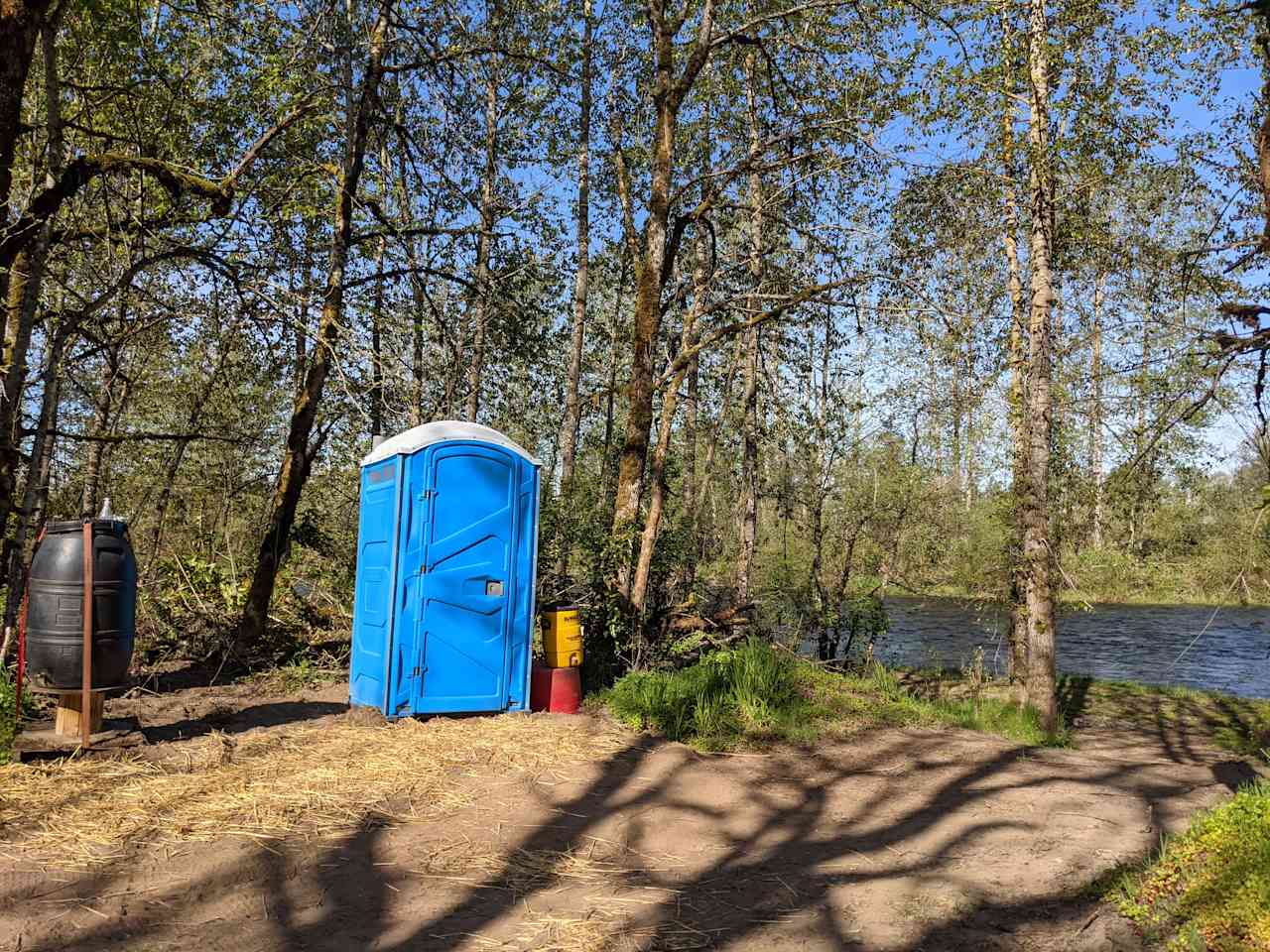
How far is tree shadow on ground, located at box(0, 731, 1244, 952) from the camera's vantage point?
140 inches

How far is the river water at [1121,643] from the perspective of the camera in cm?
1748

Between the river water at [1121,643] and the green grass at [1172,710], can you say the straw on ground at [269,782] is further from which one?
the river water at [1121,643]

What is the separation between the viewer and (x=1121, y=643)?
72.7 feet

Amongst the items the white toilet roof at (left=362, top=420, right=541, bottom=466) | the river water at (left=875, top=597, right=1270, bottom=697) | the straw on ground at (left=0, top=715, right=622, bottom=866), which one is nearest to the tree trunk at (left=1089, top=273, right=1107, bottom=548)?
the river water at (left=875, top=597, right=1270, bottom=697)

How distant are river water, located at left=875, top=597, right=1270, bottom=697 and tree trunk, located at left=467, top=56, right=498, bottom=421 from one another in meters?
9.10

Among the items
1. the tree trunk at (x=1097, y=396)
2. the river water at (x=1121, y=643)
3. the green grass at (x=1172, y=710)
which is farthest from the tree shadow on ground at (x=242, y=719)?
the river water at (x=1121, y=643)

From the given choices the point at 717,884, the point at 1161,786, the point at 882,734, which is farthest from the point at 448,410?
the point at 1161,786

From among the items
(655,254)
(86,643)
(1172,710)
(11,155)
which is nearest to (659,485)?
(655,254)

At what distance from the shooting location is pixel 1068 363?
1311 cm

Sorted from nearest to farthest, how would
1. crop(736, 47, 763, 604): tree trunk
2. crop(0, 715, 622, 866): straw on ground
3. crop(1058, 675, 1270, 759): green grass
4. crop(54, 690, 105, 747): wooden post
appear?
crop(0, 715, 622, 866): straw on ground → crop(54, 690, 105, 747): wooden post → crop(1058, 675, 1270, 759): green grass → crop(736, 47, 763, 604): tree trunk

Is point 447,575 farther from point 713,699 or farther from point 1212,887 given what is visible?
point 1212,887

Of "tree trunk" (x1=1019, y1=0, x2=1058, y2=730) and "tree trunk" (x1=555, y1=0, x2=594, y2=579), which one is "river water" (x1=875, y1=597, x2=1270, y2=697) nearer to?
"tree trunk" (x1=1019, y1=0, x2=1058, y2=730)

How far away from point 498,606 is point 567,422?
7.66 metres

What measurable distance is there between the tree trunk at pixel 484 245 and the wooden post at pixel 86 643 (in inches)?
216
